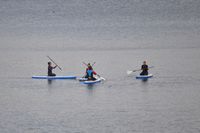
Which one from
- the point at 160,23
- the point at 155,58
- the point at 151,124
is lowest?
the point at 151,124

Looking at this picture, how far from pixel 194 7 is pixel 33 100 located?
71.3 m

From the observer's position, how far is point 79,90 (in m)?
42.5

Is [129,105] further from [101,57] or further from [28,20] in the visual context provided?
[28,20]

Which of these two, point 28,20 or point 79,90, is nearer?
point 79,90

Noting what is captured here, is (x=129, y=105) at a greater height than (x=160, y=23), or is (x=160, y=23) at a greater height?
(x=160, y=23)

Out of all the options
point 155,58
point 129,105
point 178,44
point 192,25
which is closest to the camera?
point 129,105

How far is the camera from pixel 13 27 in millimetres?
97062

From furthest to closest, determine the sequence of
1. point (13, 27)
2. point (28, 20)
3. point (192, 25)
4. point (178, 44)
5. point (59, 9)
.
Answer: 1. point (59, 9)
2. point (28, 20)
3. point (13, 27)
4. point (192, 25)
5. point (178, 44)

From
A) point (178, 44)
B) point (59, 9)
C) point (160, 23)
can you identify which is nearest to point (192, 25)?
point (160, 23)

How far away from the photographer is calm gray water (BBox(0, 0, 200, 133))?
34.7m

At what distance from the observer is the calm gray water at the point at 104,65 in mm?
34719

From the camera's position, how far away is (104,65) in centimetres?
5647

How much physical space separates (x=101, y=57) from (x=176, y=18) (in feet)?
123

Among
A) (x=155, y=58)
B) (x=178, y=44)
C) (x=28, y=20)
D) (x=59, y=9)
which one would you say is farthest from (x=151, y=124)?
(x=59, y=9)
